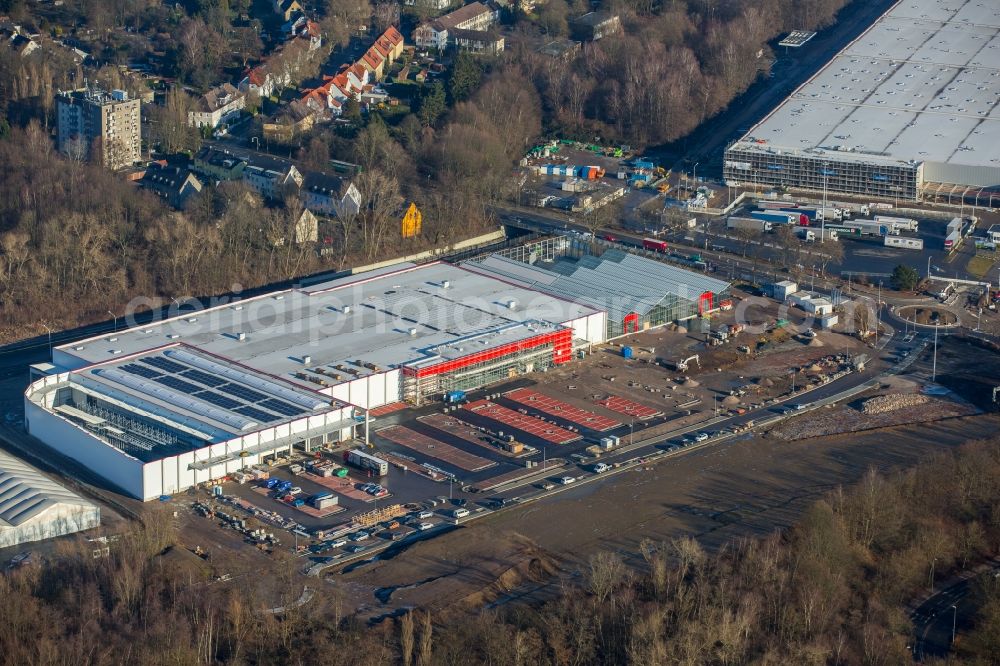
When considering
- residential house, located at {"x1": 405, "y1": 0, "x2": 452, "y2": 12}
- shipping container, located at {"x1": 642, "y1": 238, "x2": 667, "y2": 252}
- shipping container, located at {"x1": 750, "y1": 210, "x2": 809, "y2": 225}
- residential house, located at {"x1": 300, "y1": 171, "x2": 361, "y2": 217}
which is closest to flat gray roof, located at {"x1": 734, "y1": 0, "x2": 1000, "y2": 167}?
shipping container, located at {"x1": 750, "y1": 210, "x2": 809, "y2": 225}

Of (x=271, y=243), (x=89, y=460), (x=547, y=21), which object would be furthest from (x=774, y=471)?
(x=547, y=21)

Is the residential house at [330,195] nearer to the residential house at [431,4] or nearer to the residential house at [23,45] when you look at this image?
the residential house at [23,45]

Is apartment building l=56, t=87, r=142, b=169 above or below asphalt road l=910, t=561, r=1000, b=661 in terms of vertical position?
above

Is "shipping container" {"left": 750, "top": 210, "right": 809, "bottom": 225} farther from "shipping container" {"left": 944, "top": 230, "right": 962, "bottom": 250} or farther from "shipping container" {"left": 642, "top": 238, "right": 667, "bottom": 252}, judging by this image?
"shipping container" {"left": 944, "top": 230, "right": 962, "bottom": 250}

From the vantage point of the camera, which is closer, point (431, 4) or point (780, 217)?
point (780, 217)

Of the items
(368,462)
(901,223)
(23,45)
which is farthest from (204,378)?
(23,45)

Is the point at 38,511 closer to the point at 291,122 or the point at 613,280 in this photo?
the point at 613,280

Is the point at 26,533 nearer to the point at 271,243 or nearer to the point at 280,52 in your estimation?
the point at 271,243
